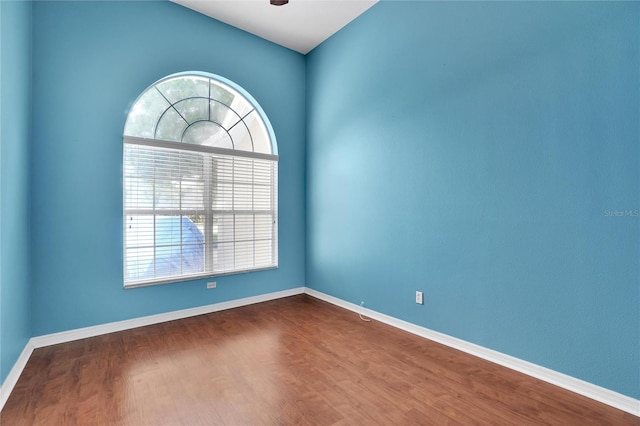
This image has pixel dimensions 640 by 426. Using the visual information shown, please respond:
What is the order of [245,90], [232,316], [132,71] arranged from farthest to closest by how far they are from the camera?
[245,90] < [232,316] < [132,71]

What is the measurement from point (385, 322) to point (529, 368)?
132cm

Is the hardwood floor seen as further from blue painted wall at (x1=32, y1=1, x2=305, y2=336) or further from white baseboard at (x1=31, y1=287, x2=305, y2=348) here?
blue painted wall at (x1=32, y1=1, x2=305, y2=336)

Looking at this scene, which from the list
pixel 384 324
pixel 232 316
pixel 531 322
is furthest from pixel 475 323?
pixel 232 316

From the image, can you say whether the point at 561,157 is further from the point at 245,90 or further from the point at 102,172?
the point at 102,172

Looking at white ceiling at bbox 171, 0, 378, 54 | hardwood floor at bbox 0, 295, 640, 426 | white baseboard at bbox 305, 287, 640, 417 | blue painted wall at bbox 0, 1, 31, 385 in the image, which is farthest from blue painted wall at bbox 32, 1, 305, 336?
white baseboard at bbox 305, 287, 640, 417

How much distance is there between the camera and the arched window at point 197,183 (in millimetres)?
3146

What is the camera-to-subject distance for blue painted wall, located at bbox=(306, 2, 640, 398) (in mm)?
1844

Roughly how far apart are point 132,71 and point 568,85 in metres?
3.73

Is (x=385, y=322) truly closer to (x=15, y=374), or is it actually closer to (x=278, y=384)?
(x=278, y=384)

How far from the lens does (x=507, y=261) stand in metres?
2.31

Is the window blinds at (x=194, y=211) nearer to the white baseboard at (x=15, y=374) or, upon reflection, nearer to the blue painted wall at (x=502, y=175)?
the white baseboard at (x=15, y=374)

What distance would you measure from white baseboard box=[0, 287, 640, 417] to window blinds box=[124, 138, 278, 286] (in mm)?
411

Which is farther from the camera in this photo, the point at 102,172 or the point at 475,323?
the point at 102,172

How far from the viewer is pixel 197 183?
3.51 metres
